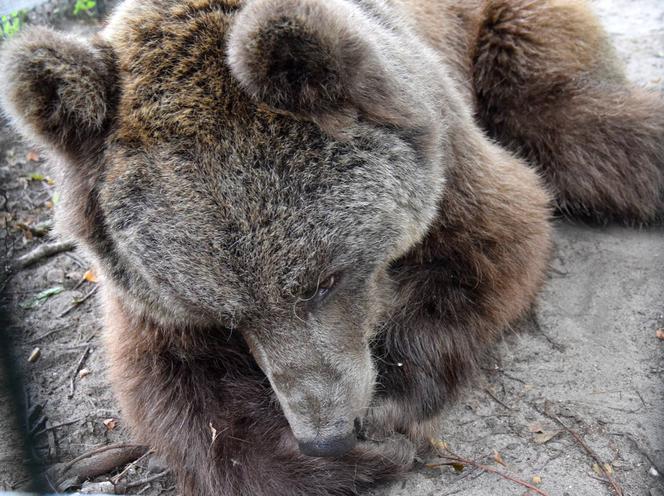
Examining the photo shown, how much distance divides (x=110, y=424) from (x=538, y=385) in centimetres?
262

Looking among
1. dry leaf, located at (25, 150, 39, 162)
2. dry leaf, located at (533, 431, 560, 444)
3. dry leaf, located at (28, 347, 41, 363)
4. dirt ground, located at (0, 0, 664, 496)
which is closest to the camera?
dirt ground, located at (0, 0, 664, 496)

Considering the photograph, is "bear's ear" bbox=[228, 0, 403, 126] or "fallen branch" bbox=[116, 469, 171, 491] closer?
"bear's ear" bbox=[228, 0, 403, 126]

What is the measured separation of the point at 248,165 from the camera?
2906mm

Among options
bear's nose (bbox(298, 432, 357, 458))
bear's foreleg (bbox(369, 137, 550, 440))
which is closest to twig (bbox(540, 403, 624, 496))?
bear's foreleg (bbox(369, 137, 550, 440))

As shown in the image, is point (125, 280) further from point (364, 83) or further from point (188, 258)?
point (364, 83)

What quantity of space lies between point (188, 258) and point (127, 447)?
Answer: 1.77 meters

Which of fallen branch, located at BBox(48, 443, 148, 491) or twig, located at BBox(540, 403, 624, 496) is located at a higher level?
fallen branch, located at BBox(48, 443, 148, 491)

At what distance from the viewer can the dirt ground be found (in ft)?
12.1

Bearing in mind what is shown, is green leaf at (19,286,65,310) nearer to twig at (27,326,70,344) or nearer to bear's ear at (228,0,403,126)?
twig at (27,326,70,344)

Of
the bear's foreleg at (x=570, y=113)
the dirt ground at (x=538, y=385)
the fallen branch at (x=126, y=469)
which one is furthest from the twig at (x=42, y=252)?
the bear's foreleg at (x=570, y=113)

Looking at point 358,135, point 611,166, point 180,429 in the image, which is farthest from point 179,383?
point 611,166

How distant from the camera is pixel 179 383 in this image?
3885 mm

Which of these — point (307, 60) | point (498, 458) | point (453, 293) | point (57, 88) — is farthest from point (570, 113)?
point (57, 88)

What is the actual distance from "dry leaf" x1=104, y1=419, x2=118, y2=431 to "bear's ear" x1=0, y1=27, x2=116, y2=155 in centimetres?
198
